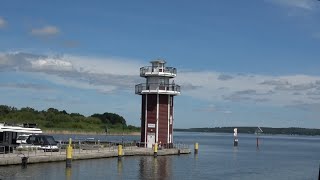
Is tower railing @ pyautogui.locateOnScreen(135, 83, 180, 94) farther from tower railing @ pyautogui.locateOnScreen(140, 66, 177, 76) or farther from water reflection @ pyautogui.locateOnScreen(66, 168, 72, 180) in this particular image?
water reflection @ pyautogui.locateOnScreen(66, 168, 72, 180)

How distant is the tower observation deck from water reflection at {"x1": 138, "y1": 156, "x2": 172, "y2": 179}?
3680 millimetres

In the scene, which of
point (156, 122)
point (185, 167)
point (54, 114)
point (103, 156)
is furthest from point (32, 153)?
point (54, 114)

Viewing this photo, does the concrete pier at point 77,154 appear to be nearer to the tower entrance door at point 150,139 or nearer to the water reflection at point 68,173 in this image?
the tower entrance door at point 150,139

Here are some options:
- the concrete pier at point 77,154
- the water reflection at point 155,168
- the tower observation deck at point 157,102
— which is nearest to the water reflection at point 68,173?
the concrete pier at point 77,154

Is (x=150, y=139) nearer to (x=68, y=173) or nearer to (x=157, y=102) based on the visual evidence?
(x=157, y=102)

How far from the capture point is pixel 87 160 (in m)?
49.8

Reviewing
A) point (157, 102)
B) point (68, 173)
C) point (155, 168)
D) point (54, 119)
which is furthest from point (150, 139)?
point (54, 119)

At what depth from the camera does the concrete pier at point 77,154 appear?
40.8 m

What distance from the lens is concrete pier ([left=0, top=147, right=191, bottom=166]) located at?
4084 cm

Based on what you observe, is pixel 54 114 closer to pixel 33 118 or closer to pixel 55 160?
pixel 33 118

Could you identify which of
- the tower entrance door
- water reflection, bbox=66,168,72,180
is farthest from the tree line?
water reflection, bbox=66,168,72,180

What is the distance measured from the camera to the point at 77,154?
49375 mm

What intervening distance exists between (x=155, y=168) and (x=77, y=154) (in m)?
7.64

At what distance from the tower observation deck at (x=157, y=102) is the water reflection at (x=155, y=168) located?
3.68m
